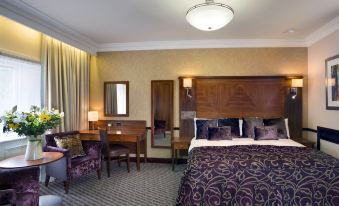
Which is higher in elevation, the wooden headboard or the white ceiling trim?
the white ceiling trim

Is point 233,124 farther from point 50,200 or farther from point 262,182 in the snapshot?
point 50,200

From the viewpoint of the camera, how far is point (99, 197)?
3.28 metres

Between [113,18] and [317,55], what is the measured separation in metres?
4.02

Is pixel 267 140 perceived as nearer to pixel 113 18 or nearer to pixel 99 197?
pixel 99 197

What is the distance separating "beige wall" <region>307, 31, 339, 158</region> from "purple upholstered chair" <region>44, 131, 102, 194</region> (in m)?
4.25

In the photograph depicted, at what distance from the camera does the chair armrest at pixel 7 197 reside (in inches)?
79.2

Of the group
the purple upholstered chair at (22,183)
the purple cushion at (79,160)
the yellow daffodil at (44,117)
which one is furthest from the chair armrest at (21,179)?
the purple cushion at (79,160)

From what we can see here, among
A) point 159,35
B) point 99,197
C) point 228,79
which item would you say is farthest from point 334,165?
point 159,35

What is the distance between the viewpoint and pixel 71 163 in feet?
11.5

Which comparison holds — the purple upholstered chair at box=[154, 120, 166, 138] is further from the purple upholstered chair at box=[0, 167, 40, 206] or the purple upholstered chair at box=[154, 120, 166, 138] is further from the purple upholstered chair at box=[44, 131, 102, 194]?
the purple upholstered chair at box=[0, 167, 40, 206]

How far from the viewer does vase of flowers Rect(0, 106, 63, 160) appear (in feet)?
8.52

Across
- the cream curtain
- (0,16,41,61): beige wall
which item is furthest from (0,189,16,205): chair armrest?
(0,16,41,61): beige wall

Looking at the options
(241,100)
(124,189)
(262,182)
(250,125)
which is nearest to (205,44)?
(241,100)

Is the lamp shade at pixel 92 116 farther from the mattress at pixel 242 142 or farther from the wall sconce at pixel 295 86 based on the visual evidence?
the wall sconce at pixel 295 86
